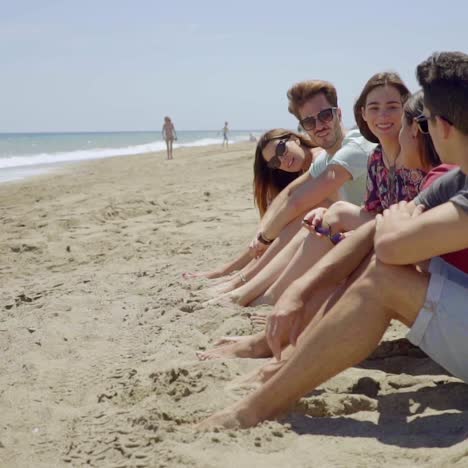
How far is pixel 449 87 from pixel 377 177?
4.58ft

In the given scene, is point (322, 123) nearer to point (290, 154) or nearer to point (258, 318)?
point (290, 154)

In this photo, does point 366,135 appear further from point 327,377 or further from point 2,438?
point 2,438

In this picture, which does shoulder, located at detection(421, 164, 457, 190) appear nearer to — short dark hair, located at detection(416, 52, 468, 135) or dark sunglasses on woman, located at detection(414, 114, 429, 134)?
dark sunglasses on woman, located at detection(414, 114, 429, 134)

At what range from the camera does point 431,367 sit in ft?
10.1

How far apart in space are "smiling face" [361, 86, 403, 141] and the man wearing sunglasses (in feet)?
1.39

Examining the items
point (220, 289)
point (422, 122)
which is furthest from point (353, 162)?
point (422, 122)

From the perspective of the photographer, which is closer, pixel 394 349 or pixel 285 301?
pixel 285 301

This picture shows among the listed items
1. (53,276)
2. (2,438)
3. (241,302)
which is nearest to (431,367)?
(241,302)

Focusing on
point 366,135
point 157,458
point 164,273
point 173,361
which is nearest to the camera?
point 157,458

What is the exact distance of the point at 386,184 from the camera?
348 centimetres

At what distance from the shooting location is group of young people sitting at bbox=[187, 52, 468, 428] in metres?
2.24

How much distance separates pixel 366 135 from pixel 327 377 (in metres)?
1.79

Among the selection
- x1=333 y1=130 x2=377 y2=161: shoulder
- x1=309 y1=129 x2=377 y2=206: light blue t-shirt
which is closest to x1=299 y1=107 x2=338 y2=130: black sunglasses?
x1=309 y1=129 x2=377 y2=206: light blue t-shirt

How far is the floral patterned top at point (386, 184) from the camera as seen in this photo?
10.8 feet
